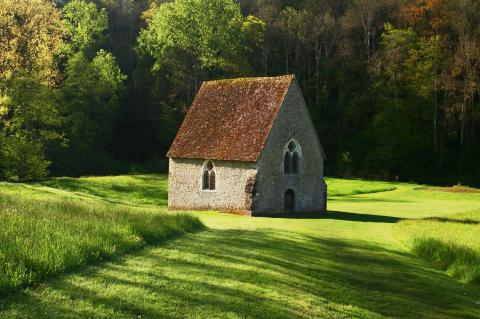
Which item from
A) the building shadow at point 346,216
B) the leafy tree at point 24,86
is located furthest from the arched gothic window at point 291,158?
the leafy tree at point 24,86

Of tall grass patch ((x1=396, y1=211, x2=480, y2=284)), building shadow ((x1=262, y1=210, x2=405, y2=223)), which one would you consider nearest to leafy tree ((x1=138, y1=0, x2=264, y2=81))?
building shadow ((x1=262, y1=210, x2=405, y2=223))

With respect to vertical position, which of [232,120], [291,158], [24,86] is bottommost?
[291,158]

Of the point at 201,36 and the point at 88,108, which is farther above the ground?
the point at 201,36

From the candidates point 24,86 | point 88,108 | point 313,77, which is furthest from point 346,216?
point 313,77

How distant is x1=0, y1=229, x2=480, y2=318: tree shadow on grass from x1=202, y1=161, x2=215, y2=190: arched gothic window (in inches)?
666

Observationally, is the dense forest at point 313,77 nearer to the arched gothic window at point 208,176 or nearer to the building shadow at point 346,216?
the arched gothic window at point 208,176

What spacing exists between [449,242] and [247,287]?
11191mm

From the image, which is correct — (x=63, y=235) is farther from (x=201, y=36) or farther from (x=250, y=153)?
(x=201, y=36)

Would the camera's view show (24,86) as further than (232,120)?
Yes

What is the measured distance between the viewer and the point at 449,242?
2022cm

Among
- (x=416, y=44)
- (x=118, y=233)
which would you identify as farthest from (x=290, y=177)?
(x=416, y=44)

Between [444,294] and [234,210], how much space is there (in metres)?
20.6

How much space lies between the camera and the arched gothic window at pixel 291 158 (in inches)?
1390

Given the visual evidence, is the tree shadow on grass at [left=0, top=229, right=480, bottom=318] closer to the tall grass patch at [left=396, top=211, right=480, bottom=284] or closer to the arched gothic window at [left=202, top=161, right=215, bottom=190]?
the tall grass patch at [left=396, top=211, right=480, bottom=284]
